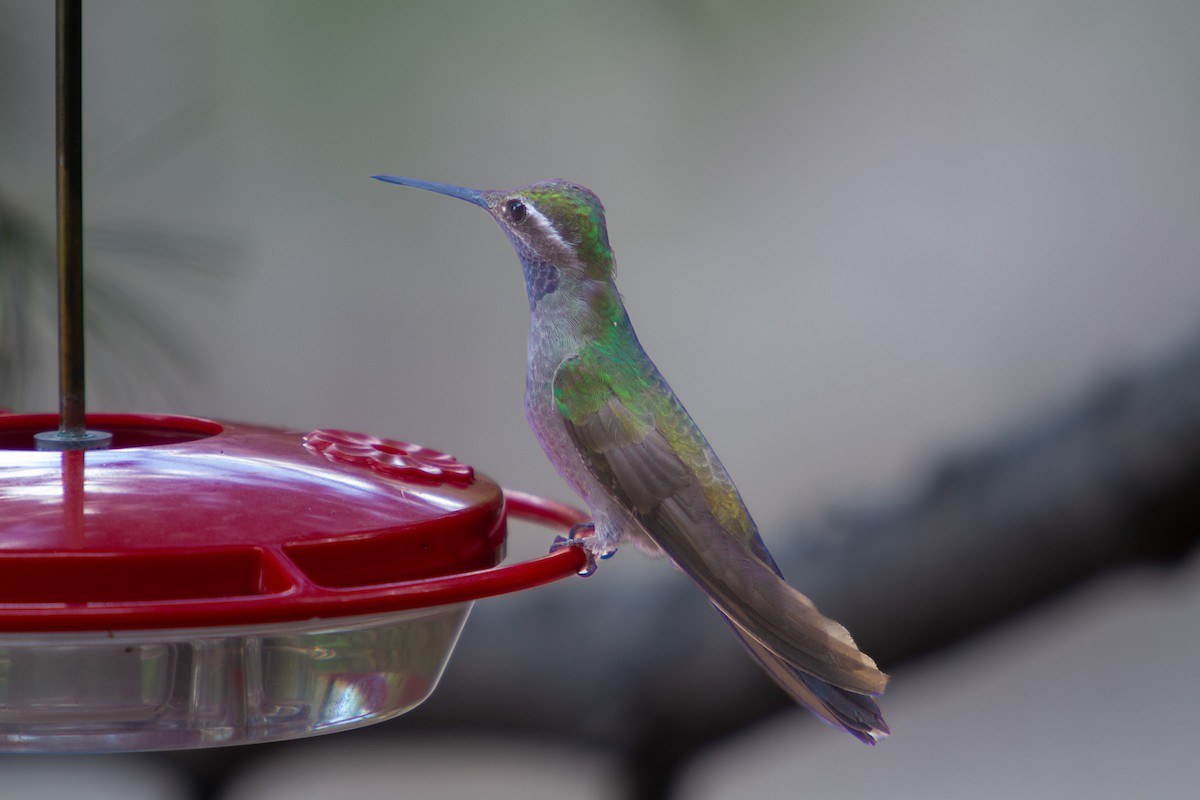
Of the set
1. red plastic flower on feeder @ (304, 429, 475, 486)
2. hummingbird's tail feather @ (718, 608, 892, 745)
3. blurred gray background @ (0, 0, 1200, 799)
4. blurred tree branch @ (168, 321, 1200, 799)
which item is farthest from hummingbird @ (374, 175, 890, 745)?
blurred gray background @ (0, 0, 1200, 799)

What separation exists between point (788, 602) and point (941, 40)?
2.04 metres

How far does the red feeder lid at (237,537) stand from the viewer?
0.87m

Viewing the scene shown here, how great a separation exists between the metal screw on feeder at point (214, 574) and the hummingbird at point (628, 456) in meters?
0.19

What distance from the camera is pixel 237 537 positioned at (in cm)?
94

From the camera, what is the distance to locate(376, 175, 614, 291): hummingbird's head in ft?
4.81

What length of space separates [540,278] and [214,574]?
69 cm

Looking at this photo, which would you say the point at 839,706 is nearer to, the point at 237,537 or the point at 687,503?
the point at 687,503

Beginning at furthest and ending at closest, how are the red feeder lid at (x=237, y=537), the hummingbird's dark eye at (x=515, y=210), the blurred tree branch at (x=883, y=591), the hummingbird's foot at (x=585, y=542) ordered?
the blurred tree branch at (x=883, y=591) < the hummingbird's dark eye at (x=515, y=210) < the hummingbird's foot at (x=585, y=542) < the red feeder lid at (x=237, y=537)

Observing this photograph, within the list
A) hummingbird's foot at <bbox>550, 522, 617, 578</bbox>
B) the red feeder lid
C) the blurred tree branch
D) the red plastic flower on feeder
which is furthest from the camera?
the blurred tree branch

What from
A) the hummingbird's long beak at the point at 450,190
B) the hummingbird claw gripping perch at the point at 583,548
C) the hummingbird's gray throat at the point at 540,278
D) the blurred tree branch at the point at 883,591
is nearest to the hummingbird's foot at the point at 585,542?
the hummingbird claw gripping perch at the point at 583,548

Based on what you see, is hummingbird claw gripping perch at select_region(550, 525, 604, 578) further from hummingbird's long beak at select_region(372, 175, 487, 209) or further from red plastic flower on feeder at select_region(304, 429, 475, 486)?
hummingbird's long beak at select_region(372, 175, 487, 209)

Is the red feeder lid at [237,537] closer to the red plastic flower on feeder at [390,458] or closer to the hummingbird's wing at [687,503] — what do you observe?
the red plastic flower on feeder at [390,458]

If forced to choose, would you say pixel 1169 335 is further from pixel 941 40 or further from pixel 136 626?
pixel 136 626

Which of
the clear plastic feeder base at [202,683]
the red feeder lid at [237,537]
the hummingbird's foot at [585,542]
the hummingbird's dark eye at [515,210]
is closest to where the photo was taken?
the red feeder lid at [237,537]
